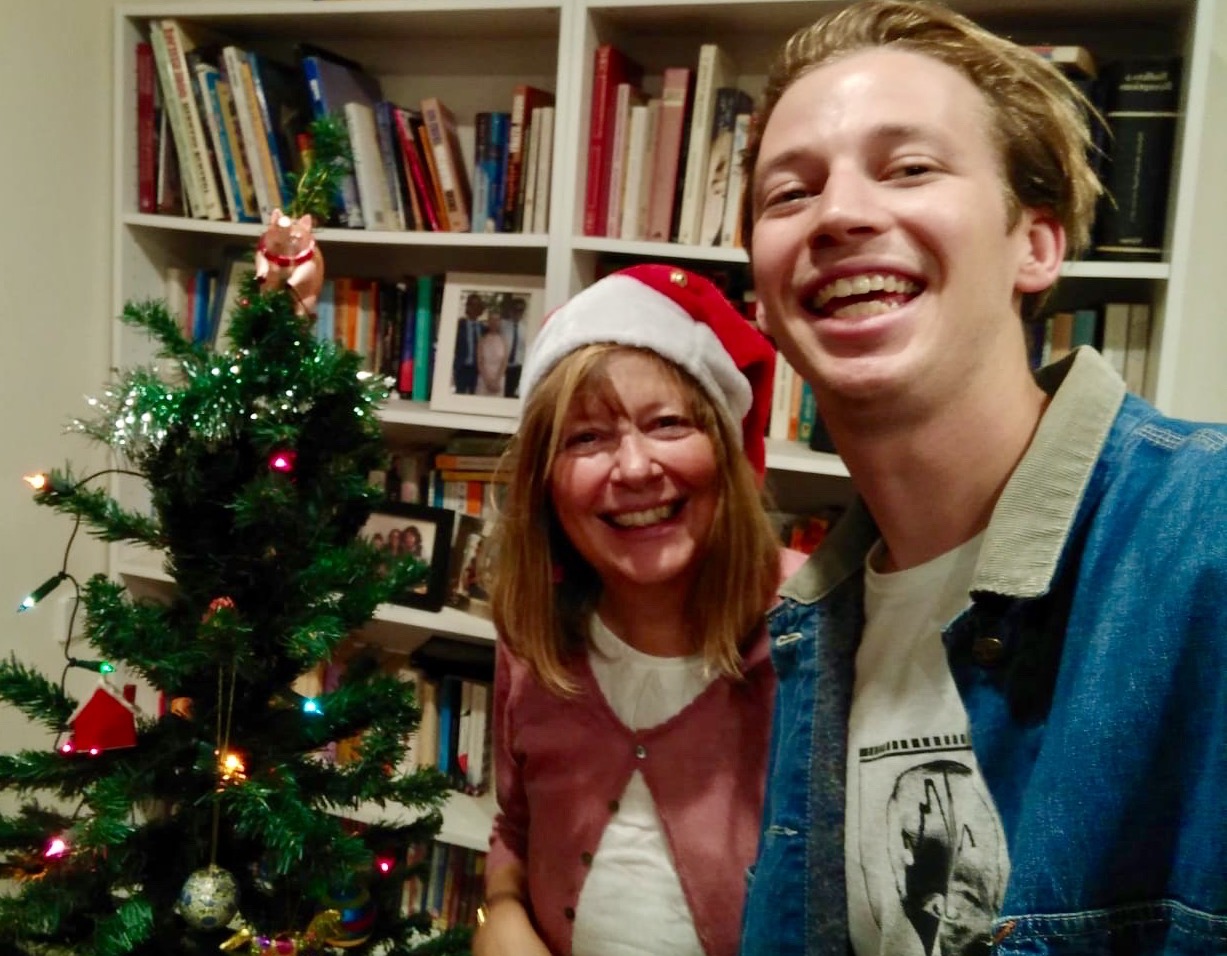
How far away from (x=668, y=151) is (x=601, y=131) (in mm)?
130

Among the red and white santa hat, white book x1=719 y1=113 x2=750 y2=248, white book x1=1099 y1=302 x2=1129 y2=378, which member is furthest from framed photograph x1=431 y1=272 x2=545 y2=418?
white book x1=1099 y1=302 x2=1129 y2=378

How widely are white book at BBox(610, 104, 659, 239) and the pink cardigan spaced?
0.85m

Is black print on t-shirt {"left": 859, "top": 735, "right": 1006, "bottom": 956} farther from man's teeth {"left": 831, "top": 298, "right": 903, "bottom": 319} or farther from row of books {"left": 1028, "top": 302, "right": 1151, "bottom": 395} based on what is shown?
row of books {"left": 1028, "top": 302, "right": 1151, "bottom": 395}

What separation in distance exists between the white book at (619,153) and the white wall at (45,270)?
44.8 inches

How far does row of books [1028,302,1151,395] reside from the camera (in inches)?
59.7

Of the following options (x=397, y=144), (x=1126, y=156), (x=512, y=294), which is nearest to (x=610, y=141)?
(x=512, y=294)

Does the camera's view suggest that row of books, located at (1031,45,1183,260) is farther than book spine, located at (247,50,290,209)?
No

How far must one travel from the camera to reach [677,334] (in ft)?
3.76

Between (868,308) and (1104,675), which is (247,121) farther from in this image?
(1104,675)

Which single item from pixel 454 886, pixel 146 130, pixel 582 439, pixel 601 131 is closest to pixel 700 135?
pixel 601 131

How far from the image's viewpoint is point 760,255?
853mm

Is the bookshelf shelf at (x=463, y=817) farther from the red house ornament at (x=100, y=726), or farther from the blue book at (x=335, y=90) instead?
the blue book at (x=335, y=90)

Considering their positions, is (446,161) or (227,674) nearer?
(227,674)

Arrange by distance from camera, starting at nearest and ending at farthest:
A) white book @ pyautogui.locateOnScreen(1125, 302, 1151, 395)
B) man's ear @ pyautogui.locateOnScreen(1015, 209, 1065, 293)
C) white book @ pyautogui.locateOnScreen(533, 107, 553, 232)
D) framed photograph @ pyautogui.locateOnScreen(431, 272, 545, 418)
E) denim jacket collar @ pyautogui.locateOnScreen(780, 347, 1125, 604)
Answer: denim jacket collar @ pyautogui.locateOnScreen(780, 347, 1125, 604)
man's ear @ pyautogui.locateOnScreen(1015, 209, 1065, 293)
white book @ pyautogui.locateOnScreen(1125, 302, 1151, 395)
white book @ pyautogui.locateOnScreen(533, 107, 553, 232)
framed photograph @ pyautogui.locateOnScreen(431, 272, 545, 418)
